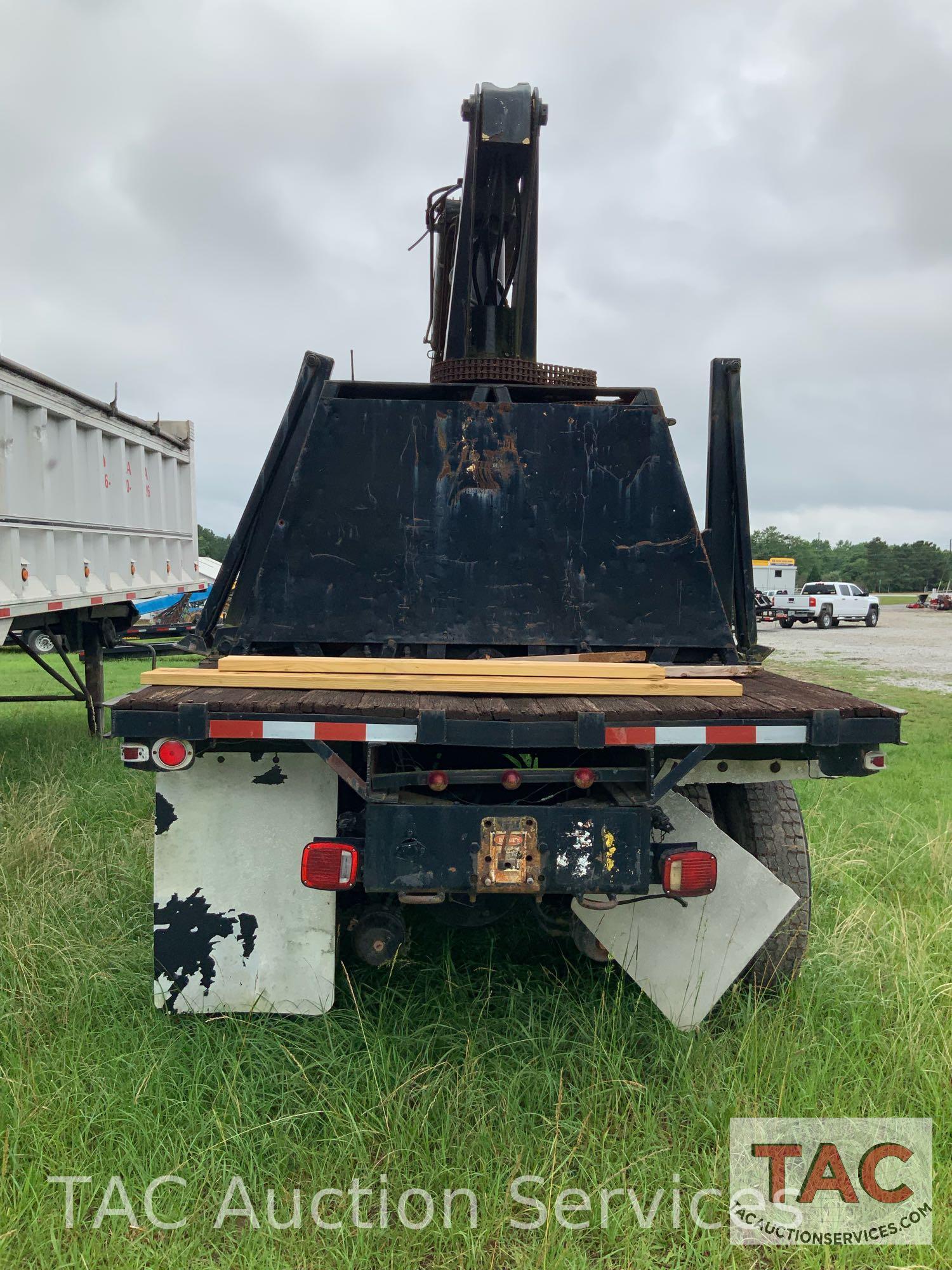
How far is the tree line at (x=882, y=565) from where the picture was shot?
10456cm

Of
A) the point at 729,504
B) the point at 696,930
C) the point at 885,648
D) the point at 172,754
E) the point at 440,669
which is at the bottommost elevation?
the point at 885,648

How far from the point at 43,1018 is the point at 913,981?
331 cm

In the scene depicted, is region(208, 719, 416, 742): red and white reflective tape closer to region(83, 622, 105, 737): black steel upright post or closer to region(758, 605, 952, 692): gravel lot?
region(83, 622, 105, 737): black steel upright post

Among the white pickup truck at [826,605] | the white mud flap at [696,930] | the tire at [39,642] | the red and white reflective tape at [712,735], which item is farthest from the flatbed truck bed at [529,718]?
the white pickup truck at [826,605]

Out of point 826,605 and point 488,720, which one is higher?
point 488,720

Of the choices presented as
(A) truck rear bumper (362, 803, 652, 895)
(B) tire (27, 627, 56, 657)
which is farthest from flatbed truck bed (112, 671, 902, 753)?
(B) tire (27, 627, 56, 657)

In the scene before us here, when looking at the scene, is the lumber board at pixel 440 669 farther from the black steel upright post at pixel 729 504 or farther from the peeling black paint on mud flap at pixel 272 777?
the black steel upright post at pixel 729 504

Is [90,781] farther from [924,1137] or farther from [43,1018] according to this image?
[924,1137]

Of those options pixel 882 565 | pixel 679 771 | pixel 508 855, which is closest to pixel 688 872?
pixel 679 771

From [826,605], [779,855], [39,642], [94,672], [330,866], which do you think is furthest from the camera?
[826,605]

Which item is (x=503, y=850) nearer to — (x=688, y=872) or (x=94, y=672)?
(x=688, y=872)

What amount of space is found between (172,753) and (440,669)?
89 cm

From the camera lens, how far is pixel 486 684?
2896mm

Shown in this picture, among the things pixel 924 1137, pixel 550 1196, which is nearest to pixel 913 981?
pixel 924 1137
